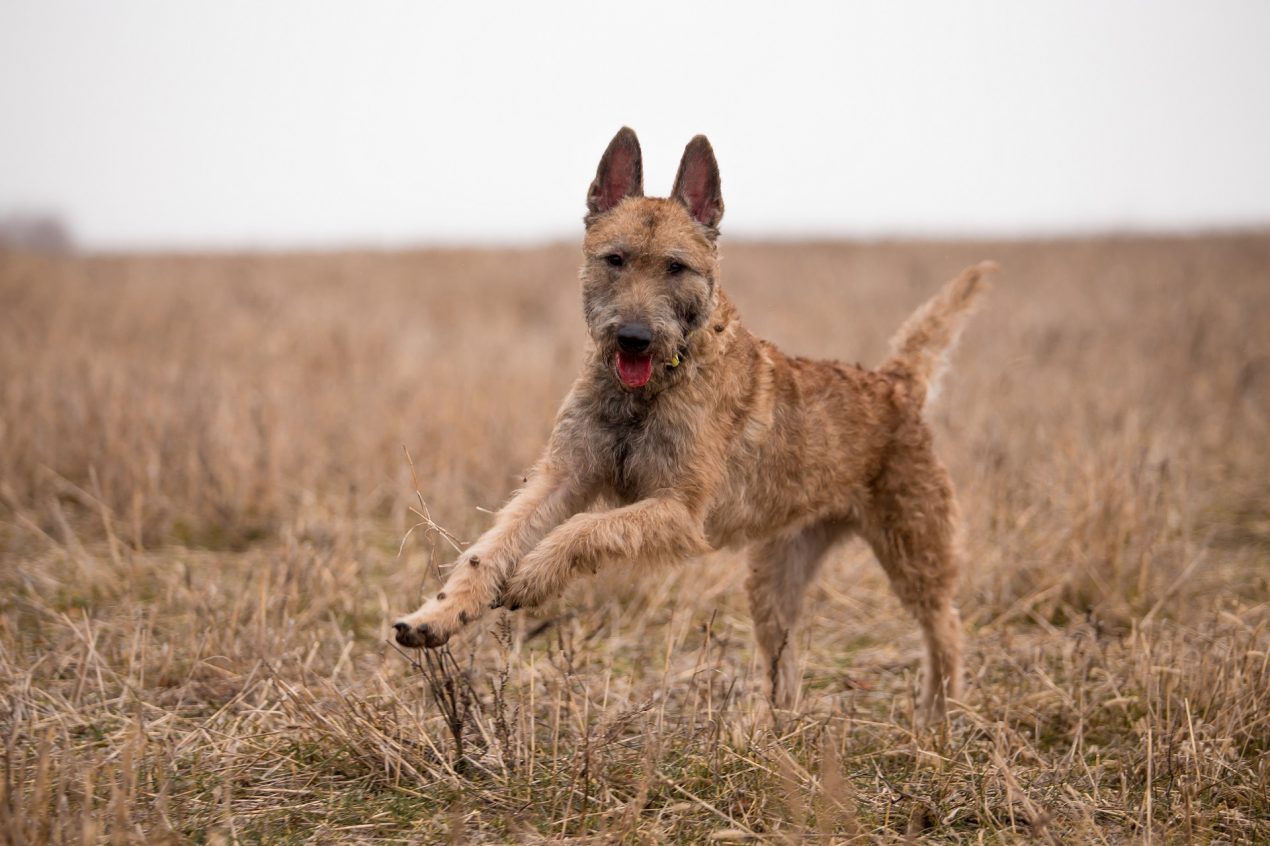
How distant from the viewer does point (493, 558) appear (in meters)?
3.03

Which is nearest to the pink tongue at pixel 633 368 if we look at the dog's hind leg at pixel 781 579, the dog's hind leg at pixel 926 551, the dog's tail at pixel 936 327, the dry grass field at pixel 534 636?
the dry grass field at pixel 534 636

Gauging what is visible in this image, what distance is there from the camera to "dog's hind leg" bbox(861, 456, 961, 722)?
419 centimetres

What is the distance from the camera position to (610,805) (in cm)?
287

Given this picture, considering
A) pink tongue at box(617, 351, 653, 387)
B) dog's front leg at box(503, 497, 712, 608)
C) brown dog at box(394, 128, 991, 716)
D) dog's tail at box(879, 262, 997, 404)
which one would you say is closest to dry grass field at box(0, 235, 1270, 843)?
dog's front leg at box(503, 497, 712, 608)

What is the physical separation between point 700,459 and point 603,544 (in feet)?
2.01

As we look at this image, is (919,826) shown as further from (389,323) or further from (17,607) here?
(389,323)

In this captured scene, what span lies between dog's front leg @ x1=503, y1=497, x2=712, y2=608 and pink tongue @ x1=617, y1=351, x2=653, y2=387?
1.40ft

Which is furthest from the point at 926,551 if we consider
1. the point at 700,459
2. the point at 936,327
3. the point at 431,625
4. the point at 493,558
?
the point at 431,625

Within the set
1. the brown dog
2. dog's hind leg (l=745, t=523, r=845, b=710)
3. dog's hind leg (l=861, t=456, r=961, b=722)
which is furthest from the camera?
dog's hind leg (l=745, t=523, r=845, b=710)

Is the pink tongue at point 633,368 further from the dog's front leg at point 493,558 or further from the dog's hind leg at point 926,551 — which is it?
the dog's hind leg at point 926,551

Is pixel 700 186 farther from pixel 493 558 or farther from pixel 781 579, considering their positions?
pixel 781 579

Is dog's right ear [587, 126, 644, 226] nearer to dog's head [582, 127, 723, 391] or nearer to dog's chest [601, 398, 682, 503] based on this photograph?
dog's head [582, 127, 723, 391]

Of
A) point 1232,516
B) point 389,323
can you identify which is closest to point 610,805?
point 1232,516

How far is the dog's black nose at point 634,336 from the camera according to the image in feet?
10.6
